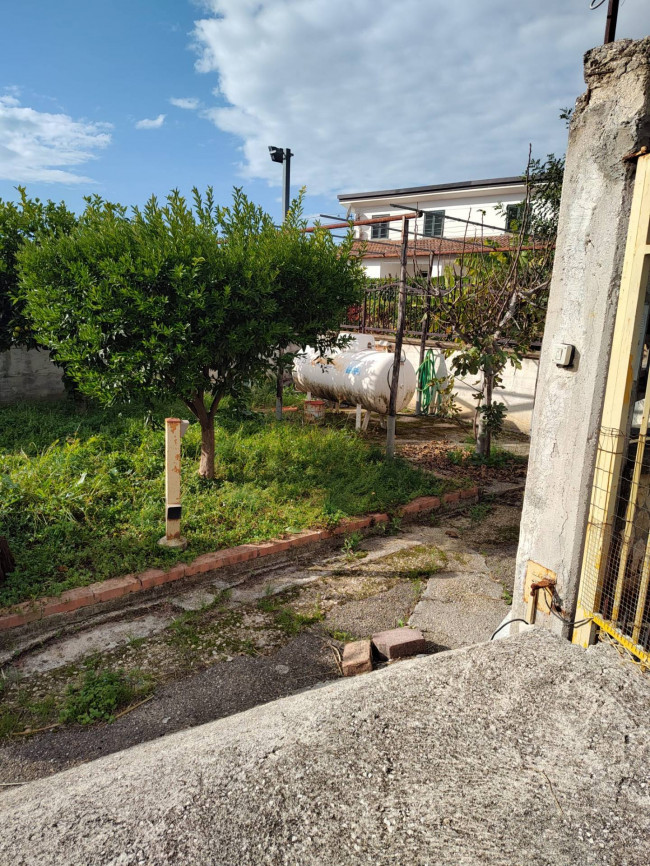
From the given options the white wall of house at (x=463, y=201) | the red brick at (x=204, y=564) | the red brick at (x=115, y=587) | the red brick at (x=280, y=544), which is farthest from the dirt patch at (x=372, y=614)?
the white wall of house at (x=463, y=201)

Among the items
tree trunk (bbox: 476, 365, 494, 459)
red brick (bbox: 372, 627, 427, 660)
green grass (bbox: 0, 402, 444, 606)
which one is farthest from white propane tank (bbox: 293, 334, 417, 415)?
red brick (bbox: 372, 627, 427, 660)

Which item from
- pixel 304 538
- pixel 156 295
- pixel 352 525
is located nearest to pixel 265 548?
pixel 304 538

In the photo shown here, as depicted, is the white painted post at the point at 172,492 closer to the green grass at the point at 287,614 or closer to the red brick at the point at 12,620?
the green grass at the point at 287,614

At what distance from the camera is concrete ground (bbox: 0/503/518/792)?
10.1 feet

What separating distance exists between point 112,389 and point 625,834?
5.11 meters

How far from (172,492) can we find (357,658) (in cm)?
225

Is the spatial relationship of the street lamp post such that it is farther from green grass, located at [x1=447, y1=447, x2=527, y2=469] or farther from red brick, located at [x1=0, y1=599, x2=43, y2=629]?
red brick, located at [x1=0, y1=599, x2=43, y2=629]

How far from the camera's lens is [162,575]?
4.49 meters

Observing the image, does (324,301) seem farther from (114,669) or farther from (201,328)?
(114,669)

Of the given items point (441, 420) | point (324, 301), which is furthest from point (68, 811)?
point (441, 420)

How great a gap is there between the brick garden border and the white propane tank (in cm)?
388

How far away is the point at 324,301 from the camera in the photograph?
6.45 m

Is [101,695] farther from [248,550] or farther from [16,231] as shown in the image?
[16,231]

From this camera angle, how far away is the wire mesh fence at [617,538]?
8.23ft
